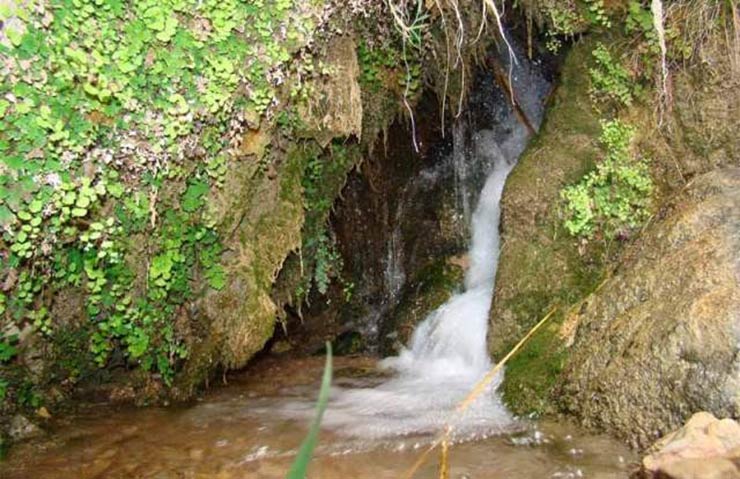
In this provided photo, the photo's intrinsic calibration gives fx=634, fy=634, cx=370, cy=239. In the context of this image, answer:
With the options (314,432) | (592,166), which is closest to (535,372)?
(592,166)

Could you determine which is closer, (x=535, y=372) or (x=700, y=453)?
(x=700, y=453)

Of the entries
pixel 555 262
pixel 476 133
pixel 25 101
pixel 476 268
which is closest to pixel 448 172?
pixel 476 133

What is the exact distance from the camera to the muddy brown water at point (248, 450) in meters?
3.60

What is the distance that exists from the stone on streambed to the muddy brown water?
1.27 ft

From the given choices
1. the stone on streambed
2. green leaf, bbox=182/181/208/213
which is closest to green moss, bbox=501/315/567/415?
the stone on streambed

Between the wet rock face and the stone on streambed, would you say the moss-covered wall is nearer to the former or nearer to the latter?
the wet rock face

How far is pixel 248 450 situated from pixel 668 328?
2.74 metres

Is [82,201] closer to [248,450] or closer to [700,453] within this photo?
[248,450]

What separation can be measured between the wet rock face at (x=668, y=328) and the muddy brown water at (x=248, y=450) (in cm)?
28

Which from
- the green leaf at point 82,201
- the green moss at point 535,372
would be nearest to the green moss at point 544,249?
the green moss at point 535,372

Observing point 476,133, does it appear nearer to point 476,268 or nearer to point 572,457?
point 476,268

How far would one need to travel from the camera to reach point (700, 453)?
2904 mm

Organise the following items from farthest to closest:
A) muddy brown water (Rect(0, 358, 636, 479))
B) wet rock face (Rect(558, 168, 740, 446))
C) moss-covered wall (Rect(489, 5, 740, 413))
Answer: moss-covered wall (Rect(489, 5, 740, 413))
muddy brown water (Rect(0, 358, 636, 479))
wet rock face (Rect(558, 168, 740, 446))

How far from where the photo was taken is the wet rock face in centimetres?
343
